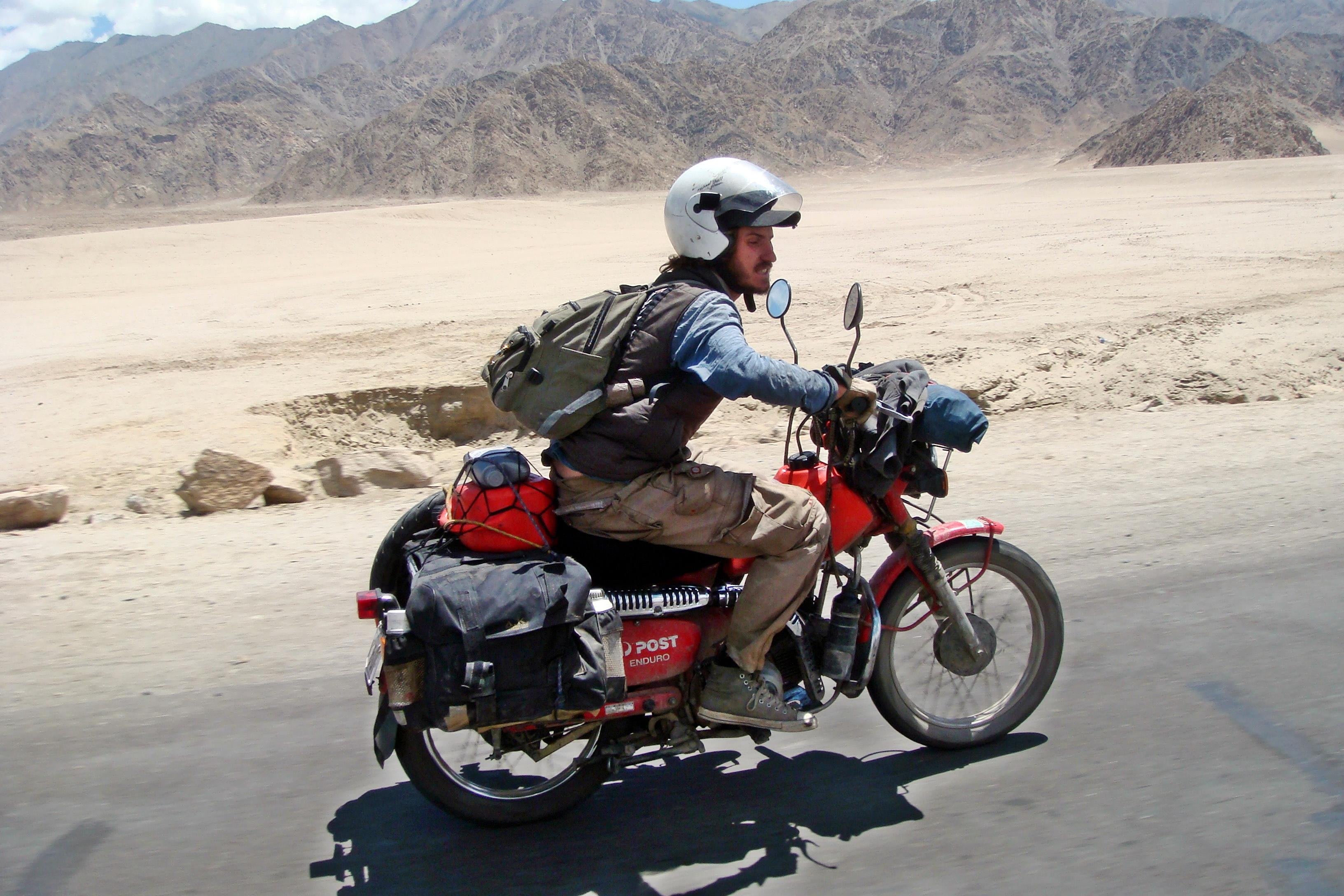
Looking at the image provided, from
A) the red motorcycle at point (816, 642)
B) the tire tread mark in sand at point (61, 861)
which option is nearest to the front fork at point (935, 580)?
the red motorcycle at point (816, 642)

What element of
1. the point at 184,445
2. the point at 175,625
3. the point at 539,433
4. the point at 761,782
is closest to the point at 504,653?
the point at 539,433

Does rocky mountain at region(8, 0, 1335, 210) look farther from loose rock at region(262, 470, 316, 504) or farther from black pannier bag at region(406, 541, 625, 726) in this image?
black pannier bag at region(406, 541, 625, 726)

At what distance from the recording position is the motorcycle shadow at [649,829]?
345 cm

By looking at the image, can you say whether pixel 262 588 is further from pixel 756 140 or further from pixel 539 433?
pixel 756 140

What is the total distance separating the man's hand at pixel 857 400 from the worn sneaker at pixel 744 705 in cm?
90

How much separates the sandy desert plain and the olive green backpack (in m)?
1.80

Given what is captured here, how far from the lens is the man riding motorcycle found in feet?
11.0

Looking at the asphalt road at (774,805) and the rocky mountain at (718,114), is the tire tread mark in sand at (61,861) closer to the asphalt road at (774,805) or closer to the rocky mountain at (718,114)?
the asphalt road at (774,805)

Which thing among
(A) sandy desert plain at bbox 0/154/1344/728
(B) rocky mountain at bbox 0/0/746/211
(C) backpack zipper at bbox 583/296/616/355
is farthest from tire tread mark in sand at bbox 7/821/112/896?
(B) rocky mountain at bbox 0/0/746/211

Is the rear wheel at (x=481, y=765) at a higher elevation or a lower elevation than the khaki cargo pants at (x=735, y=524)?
lower

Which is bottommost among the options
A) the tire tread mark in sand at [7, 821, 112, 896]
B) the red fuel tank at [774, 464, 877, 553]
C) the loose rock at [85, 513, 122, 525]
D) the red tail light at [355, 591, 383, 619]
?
the tire tread mark in sand at [7, 821, 112, 896]

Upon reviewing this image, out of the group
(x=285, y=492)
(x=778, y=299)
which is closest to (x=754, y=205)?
(x=778, y=299)

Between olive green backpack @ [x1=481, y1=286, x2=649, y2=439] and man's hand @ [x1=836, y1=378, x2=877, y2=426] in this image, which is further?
man's hand @ [x1=836, y1=378, x2=877, y2=426]

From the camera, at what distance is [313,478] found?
8.33 m
